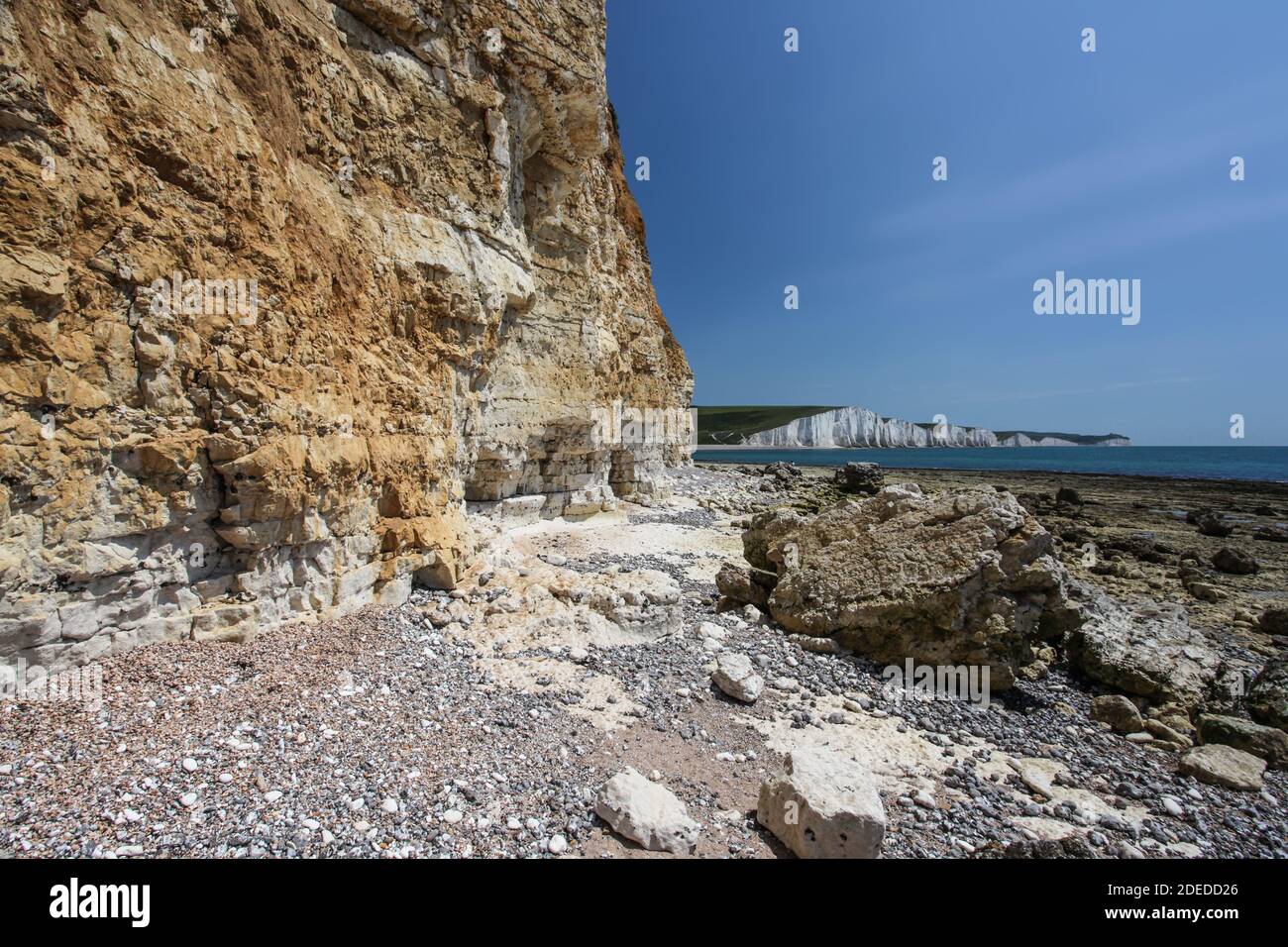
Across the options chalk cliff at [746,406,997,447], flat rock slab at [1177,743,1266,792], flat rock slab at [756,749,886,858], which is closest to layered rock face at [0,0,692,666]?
flat rock slab at [756,749,886,858]

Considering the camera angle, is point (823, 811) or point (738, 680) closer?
point (823, 811)

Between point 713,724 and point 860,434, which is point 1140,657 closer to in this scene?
point 713,724

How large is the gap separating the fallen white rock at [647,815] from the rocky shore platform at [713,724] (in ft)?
0.07

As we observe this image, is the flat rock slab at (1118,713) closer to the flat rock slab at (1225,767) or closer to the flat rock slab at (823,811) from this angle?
the flat rock slab at (1225,767)

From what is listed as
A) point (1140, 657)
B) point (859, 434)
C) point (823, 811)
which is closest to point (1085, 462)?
point (859, 434)

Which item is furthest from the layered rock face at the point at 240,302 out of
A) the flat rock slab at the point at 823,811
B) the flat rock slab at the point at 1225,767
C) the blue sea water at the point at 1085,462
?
the blue sea water at the point at 1085,462

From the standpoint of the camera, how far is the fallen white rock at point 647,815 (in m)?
4.16

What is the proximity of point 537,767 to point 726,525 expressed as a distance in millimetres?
17129

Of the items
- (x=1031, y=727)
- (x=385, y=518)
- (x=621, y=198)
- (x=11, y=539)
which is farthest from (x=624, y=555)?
(x=621, y=198)

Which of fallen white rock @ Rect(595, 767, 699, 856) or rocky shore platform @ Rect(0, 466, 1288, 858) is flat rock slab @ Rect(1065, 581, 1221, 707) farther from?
fallen white rock @ Rect(595, 767, 699, 856)

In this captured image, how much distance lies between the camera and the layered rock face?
4898 mm

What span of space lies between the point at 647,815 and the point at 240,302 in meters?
7.09

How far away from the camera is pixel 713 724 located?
6.43 metres
